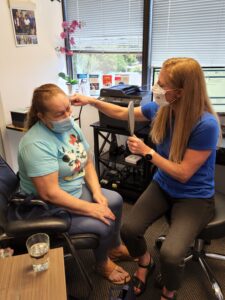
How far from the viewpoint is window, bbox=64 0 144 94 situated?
7.95 feet

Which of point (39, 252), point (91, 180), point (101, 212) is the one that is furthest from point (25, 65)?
point (39, 252)

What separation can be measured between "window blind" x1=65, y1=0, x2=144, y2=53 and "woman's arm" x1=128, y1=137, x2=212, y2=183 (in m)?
1.51

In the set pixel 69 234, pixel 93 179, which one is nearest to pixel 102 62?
pixel 93 179

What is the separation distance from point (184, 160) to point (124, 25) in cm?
175

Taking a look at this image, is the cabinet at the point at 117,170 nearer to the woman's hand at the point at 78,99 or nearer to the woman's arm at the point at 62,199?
the woman's hand at the point at 78,99

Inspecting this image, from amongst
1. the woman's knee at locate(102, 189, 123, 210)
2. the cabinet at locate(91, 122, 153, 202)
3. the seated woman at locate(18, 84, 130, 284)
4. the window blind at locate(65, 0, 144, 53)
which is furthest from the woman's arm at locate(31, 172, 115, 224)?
the window blind at locate(65, 0, 144, 53)

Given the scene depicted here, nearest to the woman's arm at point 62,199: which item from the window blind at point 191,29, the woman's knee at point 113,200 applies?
the woman's knee at point 113,200

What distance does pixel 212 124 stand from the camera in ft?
3.99

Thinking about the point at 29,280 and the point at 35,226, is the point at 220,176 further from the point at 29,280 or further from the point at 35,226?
the point at 29,280

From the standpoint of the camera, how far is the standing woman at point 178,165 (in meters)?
1.20

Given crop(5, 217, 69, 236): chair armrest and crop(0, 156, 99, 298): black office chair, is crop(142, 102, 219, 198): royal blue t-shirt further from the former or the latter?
crop(5, 217, 69, 236): chair armrest

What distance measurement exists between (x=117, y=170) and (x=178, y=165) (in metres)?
1.17

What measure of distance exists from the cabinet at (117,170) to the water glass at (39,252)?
123cm

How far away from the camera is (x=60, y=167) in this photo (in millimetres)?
1312
